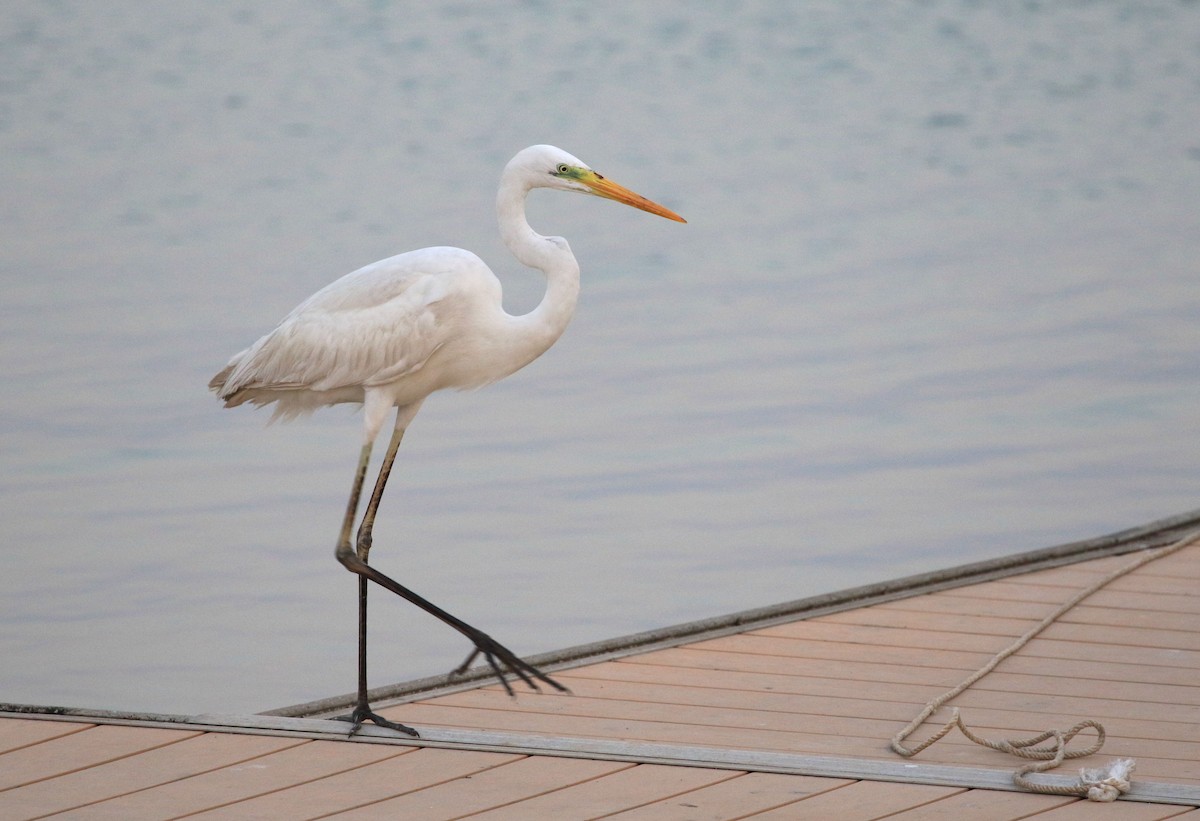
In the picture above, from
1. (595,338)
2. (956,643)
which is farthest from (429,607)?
(595,338)

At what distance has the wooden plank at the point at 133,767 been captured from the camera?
3.16 m

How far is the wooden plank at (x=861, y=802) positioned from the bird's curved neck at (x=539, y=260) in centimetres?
121

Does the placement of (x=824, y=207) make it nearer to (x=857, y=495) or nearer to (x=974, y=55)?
(x=857, y=495)

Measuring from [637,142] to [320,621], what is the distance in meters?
7.56

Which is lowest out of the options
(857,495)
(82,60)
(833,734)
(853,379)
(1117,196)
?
(833,734)

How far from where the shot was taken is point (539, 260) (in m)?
3.88

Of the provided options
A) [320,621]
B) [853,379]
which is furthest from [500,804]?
[853,379]

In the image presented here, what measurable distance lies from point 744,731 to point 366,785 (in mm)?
818

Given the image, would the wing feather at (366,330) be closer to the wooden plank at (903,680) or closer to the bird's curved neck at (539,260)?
the bird's curved neck at (539,260)

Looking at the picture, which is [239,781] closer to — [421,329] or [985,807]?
Result: [421,329]

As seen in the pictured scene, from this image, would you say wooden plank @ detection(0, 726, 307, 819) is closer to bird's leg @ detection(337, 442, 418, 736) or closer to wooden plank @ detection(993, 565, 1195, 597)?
bird's leg @ detection(337, 442, 418, 736)

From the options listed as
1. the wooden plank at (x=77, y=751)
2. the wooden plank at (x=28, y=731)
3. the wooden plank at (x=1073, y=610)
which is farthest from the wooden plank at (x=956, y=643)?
the wooden plank at (x=28, y=731)

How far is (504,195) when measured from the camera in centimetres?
388

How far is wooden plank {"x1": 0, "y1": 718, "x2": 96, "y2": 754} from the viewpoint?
3461 mm
